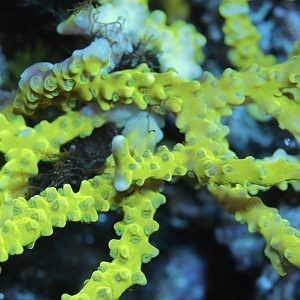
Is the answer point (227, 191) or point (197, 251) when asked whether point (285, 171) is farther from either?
point (197, 251)

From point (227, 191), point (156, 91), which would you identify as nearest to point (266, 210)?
point (227, 191)

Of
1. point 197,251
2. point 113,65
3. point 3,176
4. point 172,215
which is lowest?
point 197,251

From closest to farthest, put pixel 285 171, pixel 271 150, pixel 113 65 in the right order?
pixel 285 171
pixel 113 65
pixel 271 150

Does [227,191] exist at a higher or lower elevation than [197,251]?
higher

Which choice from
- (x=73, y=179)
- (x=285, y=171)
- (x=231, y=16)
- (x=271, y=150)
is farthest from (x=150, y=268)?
(x=231, y=16)

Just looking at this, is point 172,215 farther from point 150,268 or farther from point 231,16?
point 231,16

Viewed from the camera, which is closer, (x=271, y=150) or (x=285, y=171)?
(x=285, y=171)

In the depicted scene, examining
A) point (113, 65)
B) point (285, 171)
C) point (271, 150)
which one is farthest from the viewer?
point (271, 150)
